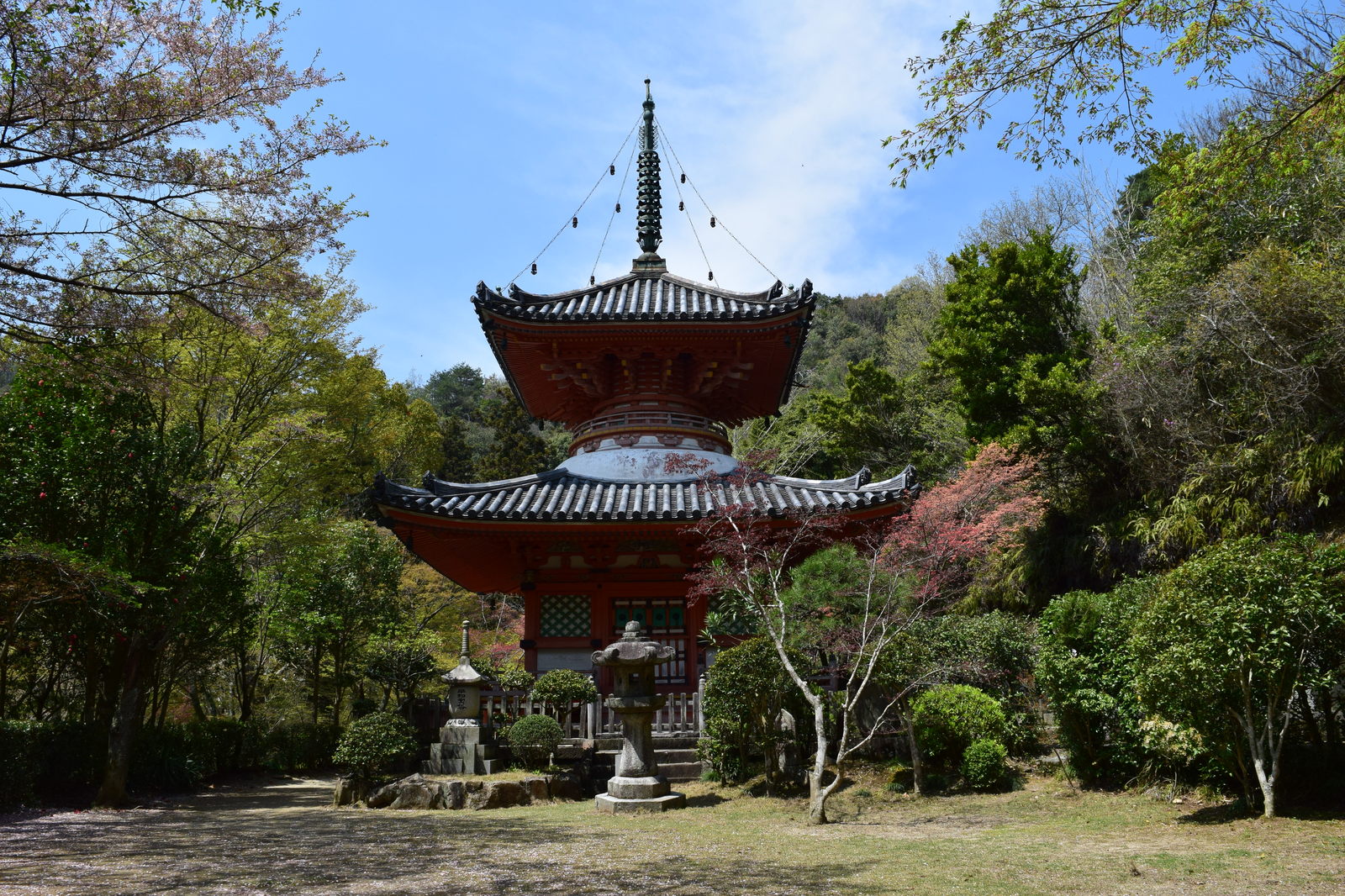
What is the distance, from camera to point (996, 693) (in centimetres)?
1298

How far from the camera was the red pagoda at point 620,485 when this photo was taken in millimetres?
12914

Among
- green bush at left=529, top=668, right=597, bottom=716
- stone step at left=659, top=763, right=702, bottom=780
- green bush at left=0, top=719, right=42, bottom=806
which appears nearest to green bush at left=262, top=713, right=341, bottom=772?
green bush at left=0, top=719, right=42, bottom=806

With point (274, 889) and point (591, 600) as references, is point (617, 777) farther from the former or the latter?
point (274, 889)

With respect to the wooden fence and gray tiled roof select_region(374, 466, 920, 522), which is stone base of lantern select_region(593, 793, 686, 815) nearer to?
the wooden fence

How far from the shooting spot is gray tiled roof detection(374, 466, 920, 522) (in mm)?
12625

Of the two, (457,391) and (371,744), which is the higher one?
(457,391)

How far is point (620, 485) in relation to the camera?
47.5ft

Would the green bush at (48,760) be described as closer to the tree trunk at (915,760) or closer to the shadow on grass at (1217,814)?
the tree trunk at (915,760)

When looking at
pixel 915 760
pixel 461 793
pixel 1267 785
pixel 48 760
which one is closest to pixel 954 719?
pixel 915 760

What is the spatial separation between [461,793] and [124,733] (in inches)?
235

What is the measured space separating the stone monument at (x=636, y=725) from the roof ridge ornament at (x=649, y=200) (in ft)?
31.6

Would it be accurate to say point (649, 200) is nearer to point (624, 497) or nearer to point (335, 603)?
point (624, 497)

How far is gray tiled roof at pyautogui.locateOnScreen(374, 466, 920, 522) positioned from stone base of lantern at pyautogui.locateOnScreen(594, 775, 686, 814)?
383cm

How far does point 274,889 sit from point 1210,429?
16688 mm
